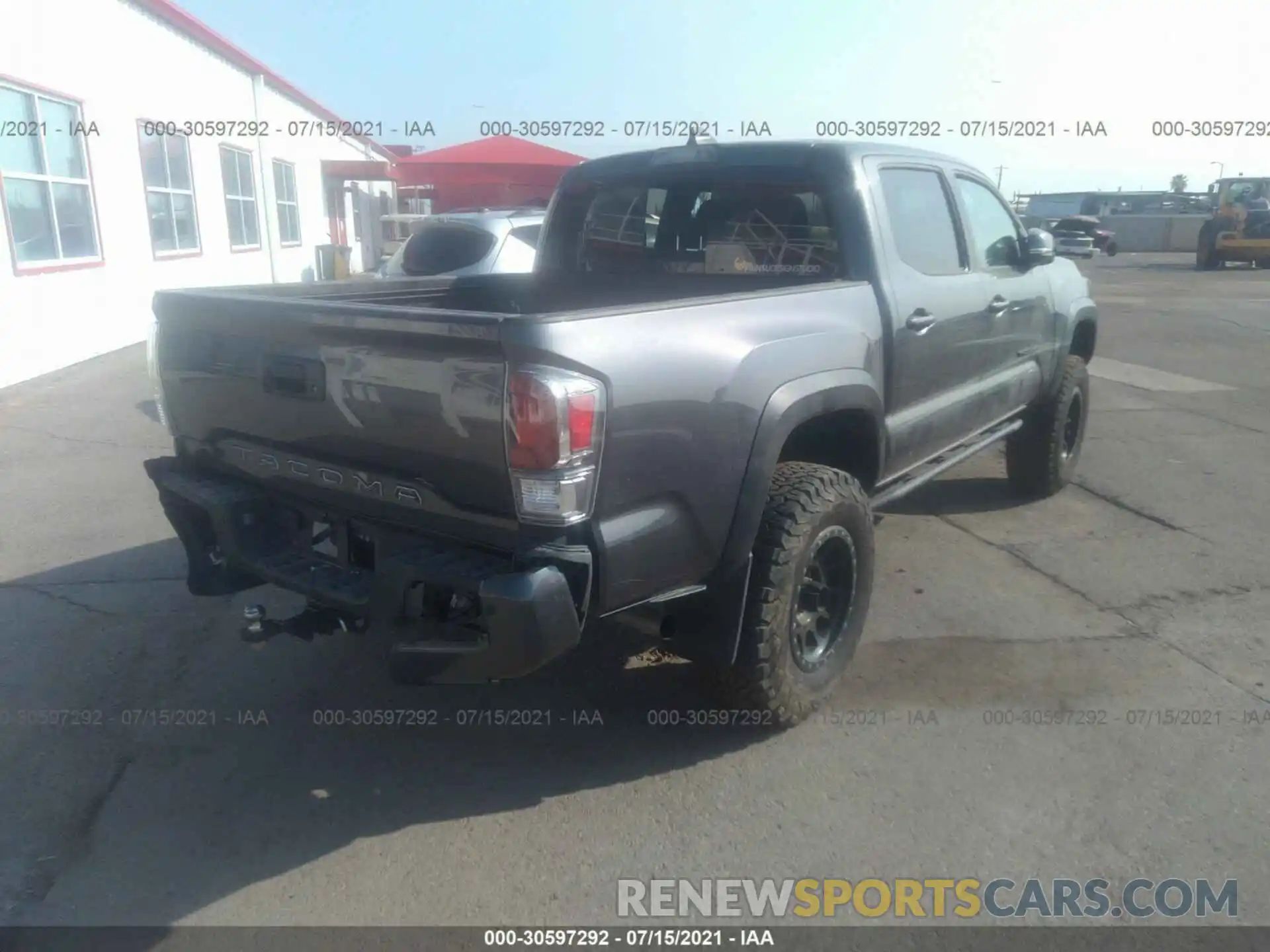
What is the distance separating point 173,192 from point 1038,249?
1144 centimetres

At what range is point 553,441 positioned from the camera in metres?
2.37

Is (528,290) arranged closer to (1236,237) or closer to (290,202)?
(290,202)

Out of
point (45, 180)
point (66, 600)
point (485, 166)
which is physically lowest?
point (66, 600)

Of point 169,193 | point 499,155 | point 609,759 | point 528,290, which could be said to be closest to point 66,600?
point 528,290

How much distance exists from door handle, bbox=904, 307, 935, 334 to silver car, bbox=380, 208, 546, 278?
186 inches

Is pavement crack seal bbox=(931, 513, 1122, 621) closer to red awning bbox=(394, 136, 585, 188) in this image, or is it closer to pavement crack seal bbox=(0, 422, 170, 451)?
pavement crack seal bbox=(0, 422, 170, 451)

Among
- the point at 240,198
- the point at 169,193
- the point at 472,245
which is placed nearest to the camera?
the point at 472,245

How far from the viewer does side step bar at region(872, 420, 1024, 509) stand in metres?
4.09

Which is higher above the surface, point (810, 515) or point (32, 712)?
point (810, 515)

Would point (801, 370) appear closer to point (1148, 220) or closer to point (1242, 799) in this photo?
point (1242, 799)

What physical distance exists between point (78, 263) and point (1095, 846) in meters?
10.4

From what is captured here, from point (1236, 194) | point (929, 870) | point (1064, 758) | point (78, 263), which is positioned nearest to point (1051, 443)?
point (1064, 758)

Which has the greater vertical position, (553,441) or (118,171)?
(118,171)

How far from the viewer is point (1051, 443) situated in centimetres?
576
